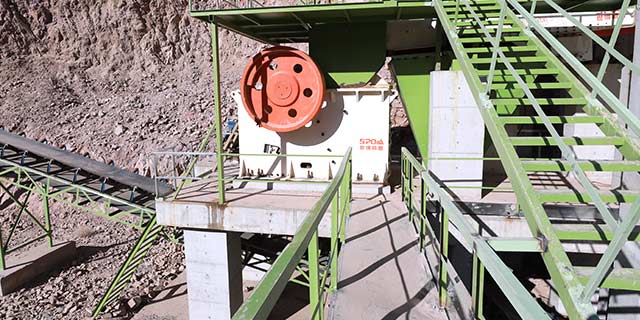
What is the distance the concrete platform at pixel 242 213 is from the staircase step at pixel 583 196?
3.66 m

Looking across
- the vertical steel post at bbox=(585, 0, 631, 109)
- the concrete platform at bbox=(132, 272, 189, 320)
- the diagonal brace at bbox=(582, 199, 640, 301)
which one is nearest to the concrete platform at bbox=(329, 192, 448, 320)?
the diagonal brace at bbox=(582, 199, 640, 301)

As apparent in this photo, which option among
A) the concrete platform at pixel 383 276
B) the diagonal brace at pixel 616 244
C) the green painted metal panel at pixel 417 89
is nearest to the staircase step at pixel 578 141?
the concrete platform at pixel 383 276

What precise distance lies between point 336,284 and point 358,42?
5576 mm

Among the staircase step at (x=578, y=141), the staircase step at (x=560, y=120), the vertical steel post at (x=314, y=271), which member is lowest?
the vertical steel post at (x=314, y=271)

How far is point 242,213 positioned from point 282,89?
99.9 inches

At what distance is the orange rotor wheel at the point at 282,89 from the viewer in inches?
299

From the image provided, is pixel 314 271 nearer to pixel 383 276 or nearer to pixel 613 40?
pixel 383 276

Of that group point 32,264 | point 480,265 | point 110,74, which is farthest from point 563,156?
point 110,74

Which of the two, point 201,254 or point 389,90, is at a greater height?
point 389,90

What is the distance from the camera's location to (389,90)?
7.84 metres

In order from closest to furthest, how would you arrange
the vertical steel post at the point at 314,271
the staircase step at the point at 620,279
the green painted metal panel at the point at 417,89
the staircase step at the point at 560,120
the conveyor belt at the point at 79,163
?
the vertical steel post at the point at 314,271 → the staircase step at the point at 620,279 → the staircase step at the point at 560,120 → the green painted metal panel at the point at 417,89 → the conveyor belt at the point at 79,163

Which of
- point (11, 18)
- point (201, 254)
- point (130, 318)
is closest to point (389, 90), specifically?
point (201, 254)

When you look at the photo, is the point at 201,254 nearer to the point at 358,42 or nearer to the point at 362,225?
the point at 362,225

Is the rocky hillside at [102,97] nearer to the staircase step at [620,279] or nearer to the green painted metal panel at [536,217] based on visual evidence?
the green painted metal panel at [536,217]
